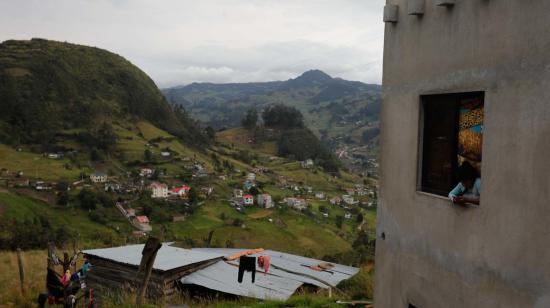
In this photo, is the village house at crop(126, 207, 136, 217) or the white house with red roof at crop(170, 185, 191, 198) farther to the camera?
the white house with red roof at crop(170, 185, 191, 198)

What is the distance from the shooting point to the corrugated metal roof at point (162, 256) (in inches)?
476

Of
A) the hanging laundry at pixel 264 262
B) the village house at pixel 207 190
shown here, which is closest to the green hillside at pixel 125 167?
the village house at pixel 207 190

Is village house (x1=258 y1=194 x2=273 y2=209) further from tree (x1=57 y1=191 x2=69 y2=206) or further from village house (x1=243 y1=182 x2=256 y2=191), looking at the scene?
tree (x1=57 y1=191 x2=69 y2=206)

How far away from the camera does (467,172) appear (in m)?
4.79

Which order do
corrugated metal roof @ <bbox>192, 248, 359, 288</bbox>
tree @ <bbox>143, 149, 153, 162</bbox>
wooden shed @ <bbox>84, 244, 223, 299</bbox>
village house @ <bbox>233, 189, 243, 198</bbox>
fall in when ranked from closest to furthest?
1. wooden shed @ <bbox>84, 244, 223, 299</bbox>
2. corrugated metal roof @ <bbox>192, 248, 359, 288</bbox>
3. village house @ <bbox>233, 189, 243, 198</bbox>
4. tree @ <bbox>143, 149, 153, 162</bbox>

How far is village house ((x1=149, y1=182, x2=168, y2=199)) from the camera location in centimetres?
6412

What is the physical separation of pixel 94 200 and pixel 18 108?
136ft

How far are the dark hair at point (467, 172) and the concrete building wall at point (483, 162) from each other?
12.3 inches

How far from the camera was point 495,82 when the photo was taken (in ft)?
13.8

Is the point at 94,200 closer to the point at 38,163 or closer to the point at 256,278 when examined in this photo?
the point at 38,163

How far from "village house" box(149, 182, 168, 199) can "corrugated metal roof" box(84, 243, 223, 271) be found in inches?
2004

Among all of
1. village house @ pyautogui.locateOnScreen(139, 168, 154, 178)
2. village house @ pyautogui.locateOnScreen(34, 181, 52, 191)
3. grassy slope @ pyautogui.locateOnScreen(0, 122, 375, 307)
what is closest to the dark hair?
grassy slope @ pyautogui.locateOnScreen(0, 122, 375, 307)

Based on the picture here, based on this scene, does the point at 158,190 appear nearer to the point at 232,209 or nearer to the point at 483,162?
the point at 232,209

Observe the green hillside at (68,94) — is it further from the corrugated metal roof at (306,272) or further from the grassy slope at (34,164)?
the corrugated metal roof at (306,272)
